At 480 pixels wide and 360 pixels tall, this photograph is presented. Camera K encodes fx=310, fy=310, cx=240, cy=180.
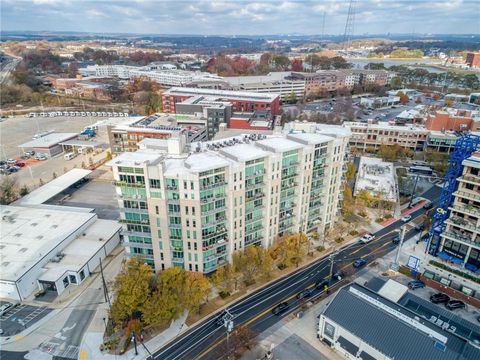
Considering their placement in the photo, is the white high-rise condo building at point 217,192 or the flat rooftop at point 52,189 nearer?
the white high-rise condo building at point 217,192

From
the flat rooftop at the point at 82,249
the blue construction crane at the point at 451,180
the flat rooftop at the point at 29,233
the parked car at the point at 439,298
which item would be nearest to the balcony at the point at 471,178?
the blue construction crane at the point at 451,180

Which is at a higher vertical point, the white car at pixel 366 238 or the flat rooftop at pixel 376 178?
the flat rooftop at pixel 376 178

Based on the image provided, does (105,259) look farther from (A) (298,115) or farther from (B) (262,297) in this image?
(A) (298,115)

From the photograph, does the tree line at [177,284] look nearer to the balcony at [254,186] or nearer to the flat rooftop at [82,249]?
the balcony at [254,186]

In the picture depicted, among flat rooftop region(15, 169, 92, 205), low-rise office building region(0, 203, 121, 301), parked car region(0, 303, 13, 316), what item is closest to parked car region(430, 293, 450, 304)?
low-rise office building region(0, 203, 121, 301)

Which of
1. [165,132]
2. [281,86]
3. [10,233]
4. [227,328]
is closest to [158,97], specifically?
[281,86]

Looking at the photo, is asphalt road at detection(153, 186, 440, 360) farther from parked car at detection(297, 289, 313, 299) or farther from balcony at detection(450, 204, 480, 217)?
balcony at detection(450, 204, 480, 217)
